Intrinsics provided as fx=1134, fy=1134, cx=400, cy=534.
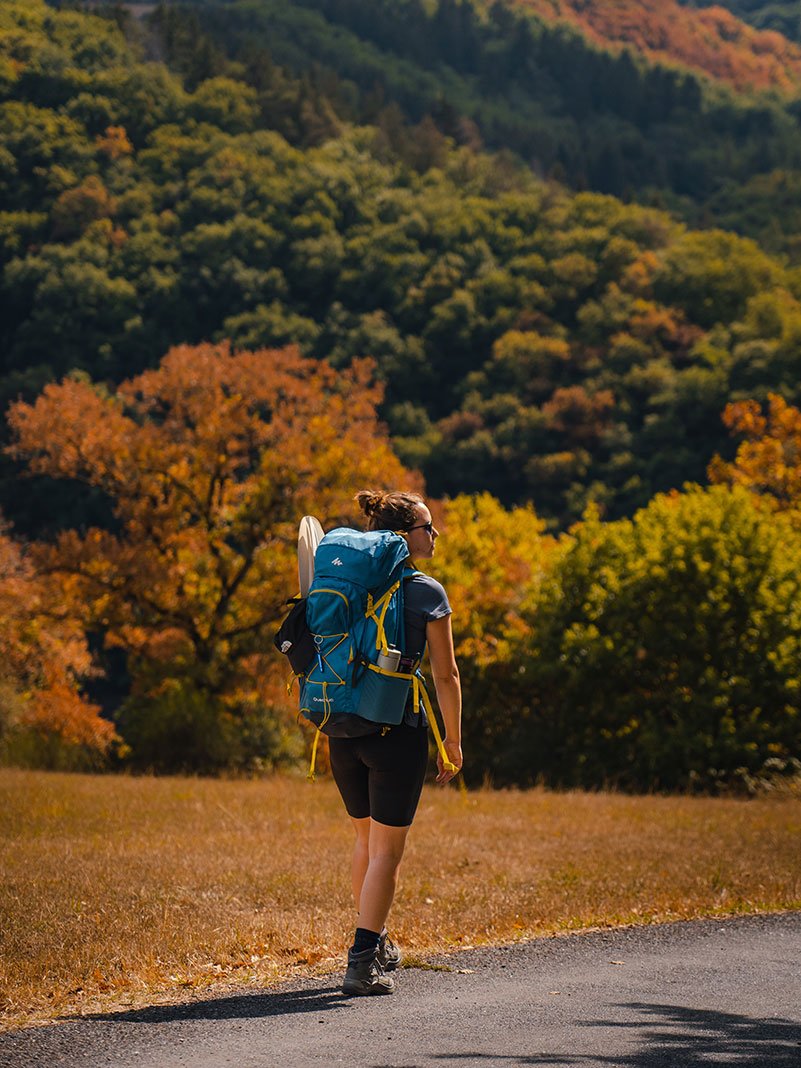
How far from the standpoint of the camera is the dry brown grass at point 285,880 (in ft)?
17.6

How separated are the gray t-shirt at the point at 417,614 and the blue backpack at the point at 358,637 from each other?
0.04 meters

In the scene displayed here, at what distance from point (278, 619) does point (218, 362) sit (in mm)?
5431

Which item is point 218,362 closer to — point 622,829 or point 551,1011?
point 622,829

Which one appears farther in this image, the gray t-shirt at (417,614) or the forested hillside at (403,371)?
the forested hillside at (403,371)

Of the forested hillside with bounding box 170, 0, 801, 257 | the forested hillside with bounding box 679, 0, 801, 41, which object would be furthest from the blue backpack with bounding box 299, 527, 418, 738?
the forested hillside with bounding box 679, 0, 801, 41

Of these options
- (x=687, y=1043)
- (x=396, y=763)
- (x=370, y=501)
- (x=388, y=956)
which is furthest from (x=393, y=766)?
(x=687, y=1043)

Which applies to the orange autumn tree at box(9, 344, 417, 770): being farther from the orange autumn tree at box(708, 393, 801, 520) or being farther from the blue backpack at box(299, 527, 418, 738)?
the blue backpack at box(299, 527, 418, 738)

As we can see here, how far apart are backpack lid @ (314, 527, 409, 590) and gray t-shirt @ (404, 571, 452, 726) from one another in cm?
14

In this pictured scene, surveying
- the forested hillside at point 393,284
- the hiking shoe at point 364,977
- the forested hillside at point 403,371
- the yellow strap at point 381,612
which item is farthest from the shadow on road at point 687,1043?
the forested hillside at point 393,284

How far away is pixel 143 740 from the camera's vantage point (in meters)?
20.5

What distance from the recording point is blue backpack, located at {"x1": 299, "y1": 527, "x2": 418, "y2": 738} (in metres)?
4.71

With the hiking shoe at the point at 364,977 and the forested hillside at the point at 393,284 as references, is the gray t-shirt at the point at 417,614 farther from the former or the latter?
the forested hillside at the point at 393,284

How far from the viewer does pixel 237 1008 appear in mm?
4691

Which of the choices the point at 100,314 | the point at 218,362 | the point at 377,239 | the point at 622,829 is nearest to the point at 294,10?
the point at 377,239
